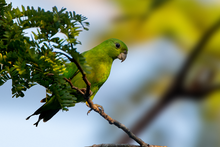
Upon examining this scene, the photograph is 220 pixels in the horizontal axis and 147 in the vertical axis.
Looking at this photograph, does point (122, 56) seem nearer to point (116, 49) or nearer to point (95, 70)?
point (116, 49)

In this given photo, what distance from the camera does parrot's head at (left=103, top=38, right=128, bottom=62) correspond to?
245 cm

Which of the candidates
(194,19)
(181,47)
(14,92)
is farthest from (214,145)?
(14,92)

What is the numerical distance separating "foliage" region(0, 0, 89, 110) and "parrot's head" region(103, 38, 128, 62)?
1.42m

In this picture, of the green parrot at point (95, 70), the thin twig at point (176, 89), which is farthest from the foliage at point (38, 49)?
the thin twig at point (176, 89)

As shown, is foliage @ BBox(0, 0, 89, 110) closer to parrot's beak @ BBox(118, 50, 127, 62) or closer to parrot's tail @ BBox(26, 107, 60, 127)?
parrot's tail @ BBox(26, 107, 60, 127)

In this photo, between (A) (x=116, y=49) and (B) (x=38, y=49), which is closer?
(B) (x=38, y=49)

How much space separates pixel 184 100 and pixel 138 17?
1.95 m

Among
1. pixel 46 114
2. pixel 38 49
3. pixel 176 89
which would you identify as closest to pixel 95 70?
pixel 46 114

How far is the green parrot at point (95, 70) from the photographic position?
2064 millimetres

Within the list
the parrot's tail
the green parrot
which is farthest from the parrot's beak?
the parrot's tail

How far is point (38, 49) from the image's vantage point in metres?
1.00

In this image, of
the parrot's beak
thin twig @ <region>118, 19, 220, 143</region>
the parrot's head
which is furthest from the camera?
thin twig @ <region>118, 19, 220, 143</region>

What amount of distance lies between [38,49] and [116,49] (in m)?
1.57

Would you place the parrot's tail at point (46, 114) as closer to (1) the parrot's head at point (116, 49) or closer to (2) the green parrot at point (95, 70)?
(2) the green parrot at point (95, 70)
